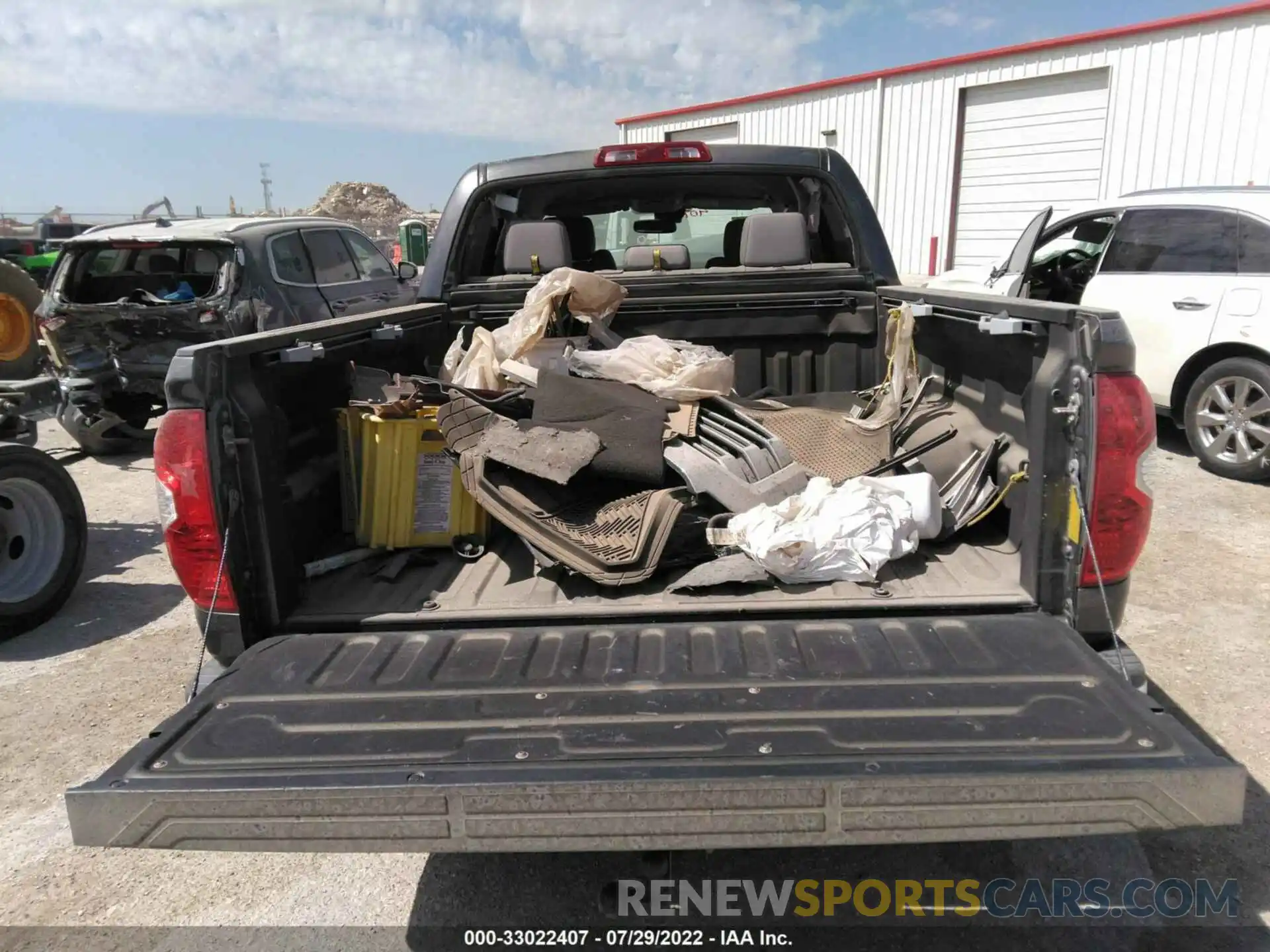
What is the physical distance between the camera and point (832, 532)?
2623 mm

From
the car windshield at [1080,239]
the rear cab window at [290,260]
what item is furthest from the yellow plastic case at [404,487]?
the car windshield at [1080,239]

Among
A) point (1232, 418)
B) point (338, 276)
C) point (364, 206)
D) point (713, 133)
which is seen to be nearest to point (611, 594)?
point (1232, 418)

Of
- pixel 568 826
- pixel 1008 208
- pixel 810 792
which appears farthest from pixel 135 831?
pixel 1008 208

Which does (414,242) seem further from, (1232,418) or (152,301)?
(1232,418)

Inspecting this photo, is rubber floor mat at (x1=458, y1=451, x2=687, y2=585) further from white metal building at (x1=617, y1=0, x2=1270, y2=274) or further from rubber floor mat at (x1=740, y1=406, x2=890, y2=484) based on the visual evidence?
white metal building at (x1=617, y1=0, x2=1270, y2=274)

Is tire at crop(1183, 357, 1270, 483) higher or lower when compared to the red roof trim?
lower

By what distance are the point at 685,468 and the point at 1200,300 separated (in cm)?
562

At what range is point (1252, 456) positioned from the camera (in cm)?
642

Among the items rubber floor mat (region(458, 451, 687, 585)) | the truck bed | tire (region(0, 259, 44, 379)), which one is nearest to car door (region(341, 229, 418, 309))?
tire (region(0, 259, 44, 379))

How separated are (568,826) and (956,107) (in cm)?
1692

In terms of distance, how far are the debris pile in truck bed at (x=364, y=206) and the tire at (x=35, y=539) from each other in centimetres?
3537

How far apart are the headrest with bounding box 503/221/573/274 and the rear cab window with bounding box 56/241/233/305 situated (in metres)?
4.31

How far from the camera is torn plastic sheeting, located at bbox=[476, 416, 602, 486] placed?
2.73 metres

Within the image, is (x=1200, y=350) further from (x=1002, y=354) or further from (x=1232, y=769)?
(x=1232, y=769)
